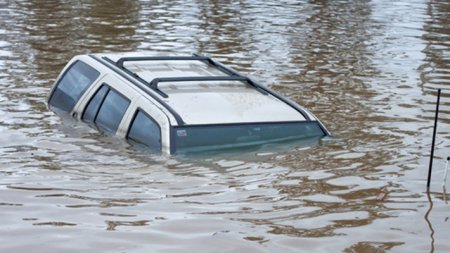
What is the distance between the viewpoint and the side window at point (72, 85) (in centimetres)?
1229

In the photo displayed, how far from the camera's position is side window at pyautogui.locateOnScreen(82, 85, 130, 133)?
11117mm

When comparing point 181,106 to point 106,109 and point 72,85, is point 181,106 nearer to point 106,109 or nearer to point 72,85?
point 106,109

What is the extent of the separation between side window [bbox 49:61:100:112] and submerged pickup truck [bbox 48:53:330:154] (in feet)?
0.09

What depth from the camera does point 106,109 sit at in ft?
37.7

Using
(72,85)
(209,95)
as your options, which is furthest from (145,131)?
(72,85)

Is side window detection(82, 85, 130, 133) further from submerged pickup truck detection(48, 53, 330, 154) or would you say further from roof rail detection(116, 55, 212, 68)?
roof rail detection(116, 55, 212, 68)

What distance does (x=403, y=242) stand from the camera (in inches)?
322

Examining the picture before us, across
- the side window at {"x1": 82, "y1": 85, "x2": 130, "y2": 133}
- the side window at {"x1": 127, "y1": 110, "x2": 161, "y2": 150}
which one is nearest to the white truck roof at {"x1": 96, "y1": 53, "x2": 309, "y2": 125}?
the side window at {"x1": 127, "y1": 110, "x2": 161, "y2": 150}

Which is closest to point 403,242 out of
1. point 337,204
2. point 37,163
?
point 337,204

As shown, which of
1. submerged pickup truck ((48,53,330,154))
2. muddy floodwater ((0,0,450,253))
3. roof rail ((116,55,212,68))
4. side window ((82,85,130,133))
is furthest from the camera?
roof rail ((116,55,212,68))

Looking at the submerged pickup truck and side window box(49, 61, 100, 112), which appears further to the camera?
side window box(49, 61, 100, 112)

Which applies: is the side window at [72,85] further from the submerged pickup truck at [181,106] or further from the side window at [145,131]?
the side window at [145,131]

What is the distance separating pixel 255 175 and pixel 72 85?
351cm

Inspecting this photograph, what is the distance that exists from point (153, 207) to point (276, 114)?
2.30m
